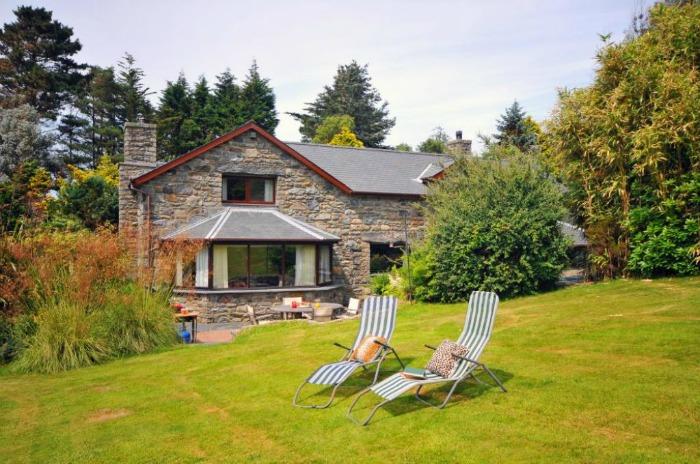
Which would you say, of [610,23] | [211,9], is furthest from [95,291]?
[610,23]

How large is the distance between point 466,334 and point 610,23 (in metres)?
12.2

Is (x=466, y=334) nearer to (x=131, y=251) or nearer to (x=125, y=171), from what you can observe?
(x=131, y=251)

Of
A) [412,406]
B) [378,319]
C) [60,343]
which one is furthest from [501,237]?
[60,343]

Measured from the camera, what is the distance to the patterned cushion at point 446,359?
6.39m

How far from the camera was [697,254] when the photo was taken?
1218 cm

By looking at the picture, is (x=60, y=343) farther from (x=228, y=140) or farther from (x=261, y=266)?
(x=228, y=140)

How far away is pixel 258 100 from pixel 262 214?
2673 centimetres

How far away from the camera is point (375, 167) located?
22859 mm

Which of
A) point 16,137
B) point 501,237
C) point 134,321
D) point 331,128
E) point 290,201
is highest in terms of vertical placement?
point 331,128

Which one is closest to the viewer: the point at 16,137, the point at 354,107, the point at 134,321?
the point at 134,321

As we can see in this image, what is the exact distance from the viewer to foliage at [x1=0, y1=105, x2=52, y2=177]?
32.4m

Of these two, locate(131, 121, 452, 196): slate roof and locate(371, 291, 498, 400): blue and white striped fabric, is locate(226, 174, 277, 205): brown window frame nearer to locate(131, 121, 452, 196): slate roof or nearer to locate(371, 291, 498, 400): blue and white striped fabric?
locate(131, 121, 452, 196): slate roof

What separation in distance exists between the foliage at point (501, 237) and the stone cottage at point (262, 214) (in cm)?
215

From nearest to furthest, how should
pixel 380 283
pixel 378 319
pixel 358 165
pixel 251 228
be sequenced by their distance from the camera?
1. pixel 378 319
2. pixel 251 228
3. pixel 380 283
4. pixel 358 165
